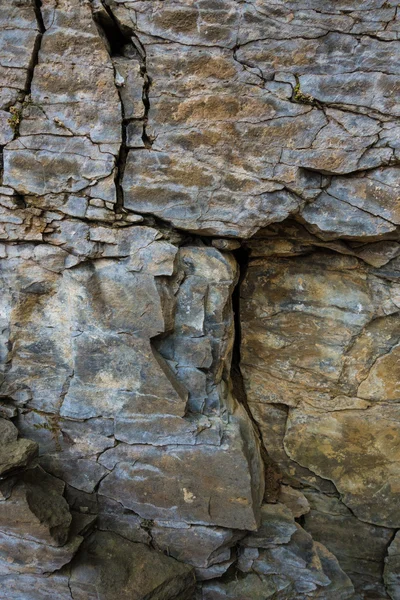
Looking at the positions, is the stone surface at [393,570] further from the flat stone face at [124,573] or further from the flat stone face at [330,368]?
the flat stone face at [124,573]

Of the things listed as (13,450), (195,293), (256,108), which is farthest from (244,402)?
(256,108)

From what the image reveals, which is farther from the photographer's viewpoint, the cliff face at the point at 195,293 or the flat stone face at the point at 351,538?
the flat stone face at the point at 351,538

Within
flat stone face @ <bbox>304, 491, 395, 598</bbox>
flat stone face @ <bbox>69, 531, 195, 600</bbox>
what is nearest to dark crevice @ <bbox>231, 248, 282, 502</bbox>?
flat stone face @ <bbox>304, 491, 395, 598</bbox>

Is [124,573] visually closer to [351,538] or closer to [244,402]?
[244,402]

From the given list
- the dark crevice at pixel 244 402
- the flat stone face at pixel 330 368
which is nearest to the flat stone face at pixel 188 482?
the dark crevice at pixel 244 402

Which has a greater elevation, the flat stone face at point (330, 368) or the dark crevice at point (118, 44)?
the dark crevice at point (118, 44)

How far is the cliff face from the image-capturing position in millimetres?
2721

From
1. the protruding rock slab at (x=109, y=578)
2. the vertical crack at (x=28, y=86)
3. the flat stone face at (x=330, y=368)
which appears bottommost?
the protruding rock slab at (x=109, y=578)

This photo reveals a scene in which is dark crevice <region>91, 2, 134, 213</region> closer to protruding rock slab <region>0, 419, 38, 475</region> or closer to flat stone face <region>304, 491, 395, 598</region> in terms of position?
protruding rock slab <region>0, 419, 38, 475</region>

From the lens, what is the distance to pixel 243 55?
2.70 meters

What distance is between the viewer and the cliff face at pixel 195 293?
8.93 ft

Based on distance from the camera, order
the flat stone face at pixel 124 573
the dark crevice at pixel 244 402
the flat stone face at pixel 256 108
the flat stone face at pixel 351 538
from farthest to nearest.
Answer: the flat stone face at pixel 351 538
the dark crevice at pixel 244 402
the flat stone face at pixel 124 573
the flat stone face at pixel 256 108

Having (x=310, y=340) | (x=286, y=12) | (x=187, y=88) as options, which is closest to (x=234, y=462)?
(x=310, y=340)

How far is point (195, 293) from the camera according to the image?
3.10 meters
